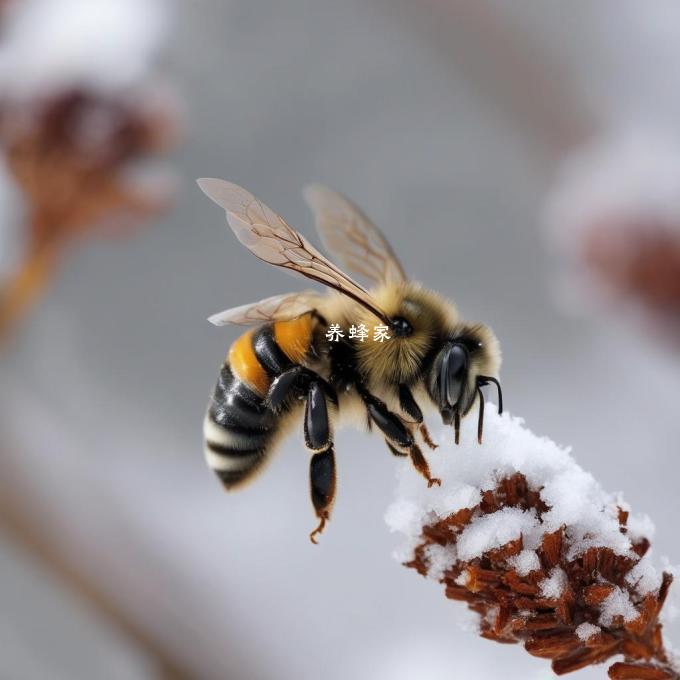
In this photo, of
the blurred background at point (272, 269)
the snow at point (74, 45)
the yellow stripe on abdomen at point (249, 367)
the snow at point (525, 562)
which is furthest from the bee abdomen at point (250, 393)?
the snow at point (74, 45)

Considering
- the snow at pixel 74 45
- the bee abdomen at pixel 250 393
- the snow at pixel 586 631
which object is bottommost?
the snow at pixel 586 631

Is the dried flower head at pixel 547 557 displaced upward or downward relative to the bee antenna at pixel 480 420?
downward

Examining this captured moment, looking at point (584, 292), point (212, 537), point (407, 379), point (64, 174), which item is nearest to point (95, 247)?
point (64, 174)

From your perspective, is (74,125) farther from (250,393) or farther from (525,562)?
(525,562)

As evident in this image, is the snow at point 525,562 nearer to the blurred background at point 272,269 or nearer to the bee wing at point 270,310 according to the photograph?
the bee wing at point 270,310

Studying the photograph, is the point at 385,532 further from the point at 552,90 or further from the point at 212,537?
the point at 552,90
